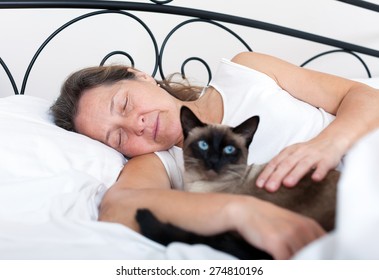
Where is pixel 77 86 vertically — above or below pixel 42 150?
above

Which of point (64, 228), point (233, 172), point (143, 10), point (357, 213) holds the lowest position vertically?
point (64, 228)

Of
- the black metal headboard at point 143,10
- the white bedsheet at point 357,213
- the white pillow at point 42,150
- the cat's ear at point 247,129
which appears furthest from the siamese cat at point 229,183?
the black metal headboard at point 143,10

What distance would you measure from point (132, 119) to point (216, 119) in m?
0.29

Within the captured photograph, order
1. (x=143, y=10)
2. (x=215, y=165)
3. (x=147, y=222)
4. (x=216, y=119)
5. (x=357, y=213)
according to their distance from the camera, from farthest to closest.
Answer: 1. (x=143, y=10)
2. (x=216, y=119)
3. (x=215, y=165)
4. (x=147, y=222)
5. (x=357, y=213)

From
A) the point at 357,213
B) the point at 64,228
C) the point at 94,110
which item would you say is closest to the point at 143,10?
the point at 94,110

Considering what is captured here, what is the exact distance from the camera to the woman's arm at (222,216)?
0.62 m

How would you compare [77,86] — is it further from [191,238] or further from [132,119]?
[191,238]

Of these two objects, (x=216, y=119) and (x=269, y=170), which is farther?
(x=216, y=119)

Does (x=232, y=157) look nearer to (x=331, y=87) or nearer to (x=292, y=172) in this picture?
(x=292, y=172)

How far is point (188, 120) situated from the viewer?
1.02 metres

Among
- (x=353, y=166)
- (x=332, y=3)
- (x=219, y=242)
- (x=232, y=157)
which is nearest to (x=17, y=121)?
(x=232, y=157)

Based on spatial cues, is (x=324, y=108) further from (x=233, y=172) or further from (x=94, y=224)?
(x=94, y=224)

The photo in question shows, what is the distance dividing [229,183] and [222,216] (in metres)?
0.25

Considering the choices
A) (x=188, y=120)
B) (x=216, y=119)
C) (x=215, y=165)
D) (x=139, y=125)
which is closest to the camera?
(x=215, y=165)
